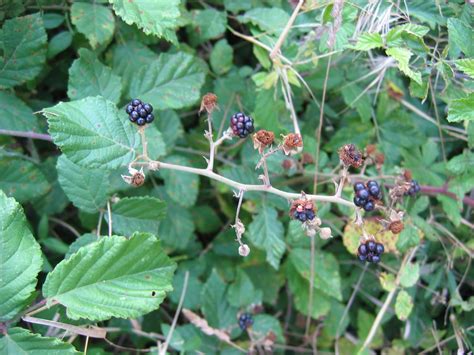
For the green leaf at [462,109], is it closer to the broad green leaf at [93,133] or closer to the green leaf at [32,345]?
the broad green leaf at [93,133]

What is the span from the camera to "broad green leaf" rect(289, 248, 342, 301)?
2029 mm

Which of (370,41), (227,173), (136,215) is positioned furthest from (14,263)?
(370,41)

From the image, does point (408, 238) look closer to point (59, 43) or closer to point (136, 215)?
point (136, 215)

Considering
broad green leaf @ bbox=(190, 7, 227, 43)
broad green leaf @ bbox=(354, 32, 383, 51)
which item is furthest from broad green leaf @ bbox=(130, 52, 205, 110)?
broad green leaf @ bbox=(354, 32, 383, 51)

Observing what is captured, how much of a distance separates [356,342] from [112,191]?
121 centimetres

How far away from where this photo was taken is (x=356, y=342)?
2160 millimetres

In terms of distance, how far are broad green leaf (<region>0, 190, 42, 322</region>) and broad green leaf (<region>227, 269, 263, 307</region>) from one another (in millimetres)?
890

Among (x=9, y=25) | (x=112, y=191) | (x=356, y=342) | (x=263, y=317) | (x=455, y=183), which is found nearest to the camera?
(x=9, y=25)

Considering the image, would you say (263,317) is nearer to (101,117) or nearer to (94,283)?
(94,283)

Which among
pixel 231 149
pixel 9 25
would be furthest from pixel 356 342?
pixel 9 25

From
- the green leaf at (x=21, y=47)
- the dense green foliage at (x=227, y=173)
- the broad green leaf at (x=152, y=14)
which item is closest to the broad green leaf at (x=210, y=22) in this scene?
the dense green foliage at (x=227, y=173)

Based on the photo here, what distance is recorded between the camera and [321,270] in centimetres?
205

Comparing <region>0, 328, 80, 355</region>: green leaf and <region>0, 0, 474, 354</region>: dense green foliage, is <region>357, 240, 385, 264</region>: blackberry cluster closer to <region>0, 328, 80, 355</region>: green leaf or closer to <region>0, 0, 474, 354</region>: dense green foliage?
<region>0, 0, 474, 354</region>: dense green foliage

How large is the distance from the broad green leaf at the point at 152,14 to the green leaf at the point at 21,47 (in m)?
0.33
